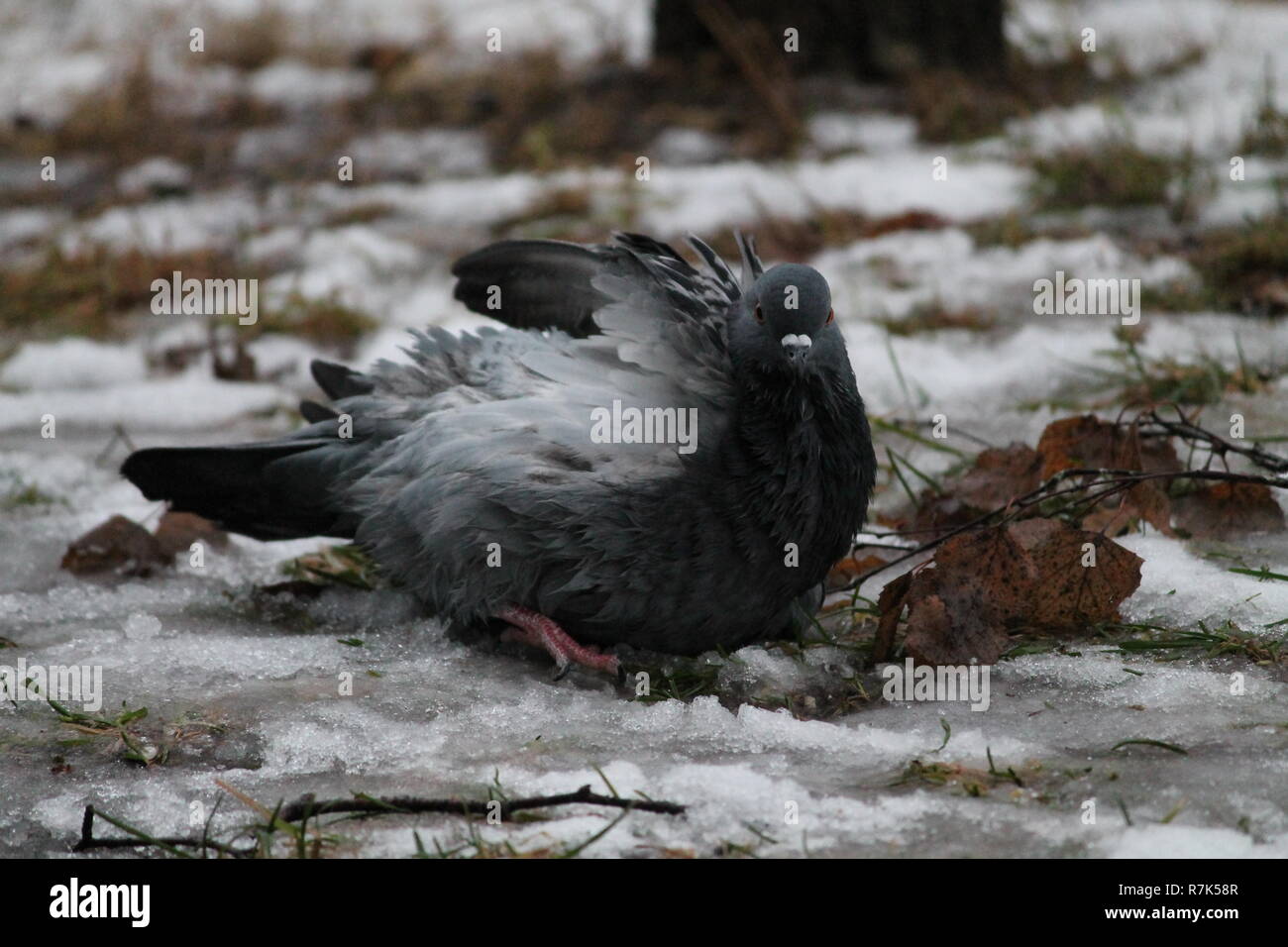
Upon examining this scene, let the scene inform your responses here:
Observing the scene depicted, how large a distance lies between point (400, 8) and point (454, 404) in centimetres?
739

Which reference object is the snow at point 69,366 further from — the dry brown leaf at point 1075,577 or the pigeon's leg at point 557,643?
the dry brown leaf at point 1075,577

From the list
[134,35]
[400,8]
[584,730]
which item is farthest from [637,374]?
[400,8]

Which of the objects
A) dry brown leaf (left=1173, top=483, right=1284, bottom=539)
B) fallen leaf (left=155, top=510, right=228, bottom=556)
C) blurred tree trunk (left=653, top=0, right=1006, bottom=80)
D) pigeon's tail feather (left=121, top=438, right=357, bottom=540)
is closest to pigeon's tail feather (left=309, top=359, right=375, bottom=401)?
pigeon's tail feather (left=121, top=438, right=357, bottom=540)

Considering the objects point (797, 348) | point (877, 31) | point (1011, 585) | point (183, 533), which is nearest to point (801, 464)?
point (797, 348)

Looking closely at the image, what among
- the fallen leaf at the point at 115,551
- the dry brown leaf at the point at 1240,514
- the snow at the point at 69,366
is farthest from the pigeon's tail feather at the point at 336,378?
the dry brown leaf at the point at 1240,514

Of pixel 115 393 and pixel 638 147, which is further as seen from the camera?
pixel 638 147

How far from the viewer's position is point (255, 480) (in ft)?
11.4

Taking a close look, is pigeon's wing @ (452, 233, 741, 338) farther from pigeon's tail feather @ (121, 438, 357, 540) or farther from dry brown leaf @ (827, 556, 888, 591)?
dry brown leaf @ (827, 556, 888, 591)

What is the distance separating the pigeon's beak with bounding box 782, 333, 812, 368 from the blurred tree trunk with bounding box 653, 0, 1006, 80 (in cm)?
456

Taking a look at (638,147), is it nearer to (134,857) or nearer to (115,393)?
(115,393)

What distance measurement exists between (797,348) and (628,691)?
76 centimetres

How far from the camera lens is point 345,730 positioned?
254 centimetres

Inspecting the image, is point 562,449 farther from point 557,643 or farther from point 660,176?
point 660,176

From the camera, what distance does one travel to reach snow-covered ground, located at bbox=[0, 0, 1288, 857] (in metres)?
2.18
